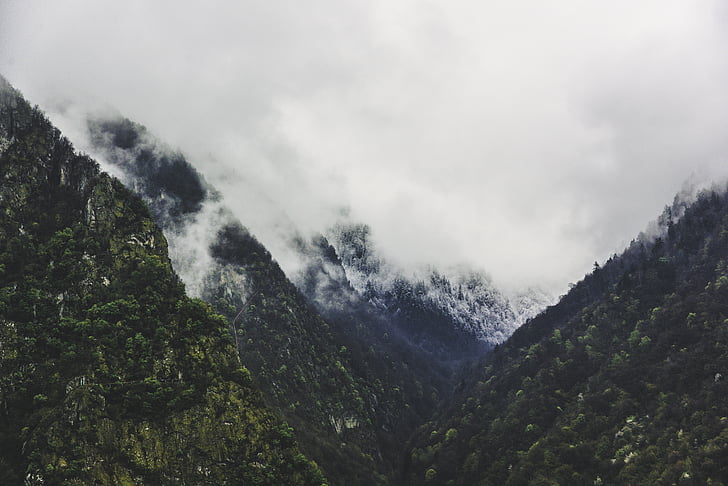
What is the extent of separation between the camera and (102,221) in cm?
13038

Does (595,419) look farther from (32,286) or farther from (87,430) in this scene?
(32,286)

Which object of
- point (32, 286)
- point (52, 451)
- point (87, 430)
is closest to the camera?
point (52, 451)

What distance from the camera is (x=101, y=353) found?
101m

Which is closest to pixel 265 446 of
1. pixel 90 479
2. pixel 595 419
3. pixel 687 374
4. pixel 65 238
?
pixel 90 479

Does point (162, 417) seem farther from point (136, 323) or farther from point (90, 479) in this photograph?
point (136, 323)

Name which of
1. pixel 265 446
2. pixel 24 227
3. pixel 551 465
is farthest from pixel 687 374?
pixel 24 227

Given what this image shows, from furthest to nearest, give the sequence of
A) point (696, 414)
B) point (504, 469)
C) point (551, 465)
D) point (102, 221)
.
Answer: point (504, 469) → point (551, 465) → point (696, 414) → point (102, 221)

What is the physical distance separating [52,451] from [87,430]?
6.47 meters

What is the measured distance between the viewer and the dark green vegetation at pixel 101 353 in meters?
87.9

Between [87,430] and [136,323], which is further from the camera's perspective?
[136,323]

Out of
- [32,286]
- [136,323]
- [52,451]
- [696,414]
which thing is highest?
[32,286]

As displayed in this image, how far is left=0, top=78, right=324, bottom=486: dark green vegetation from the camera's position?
87875mm

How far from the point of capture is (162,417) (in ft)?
327

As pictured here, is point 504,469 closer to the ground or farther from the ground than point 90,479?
closer to the ground
